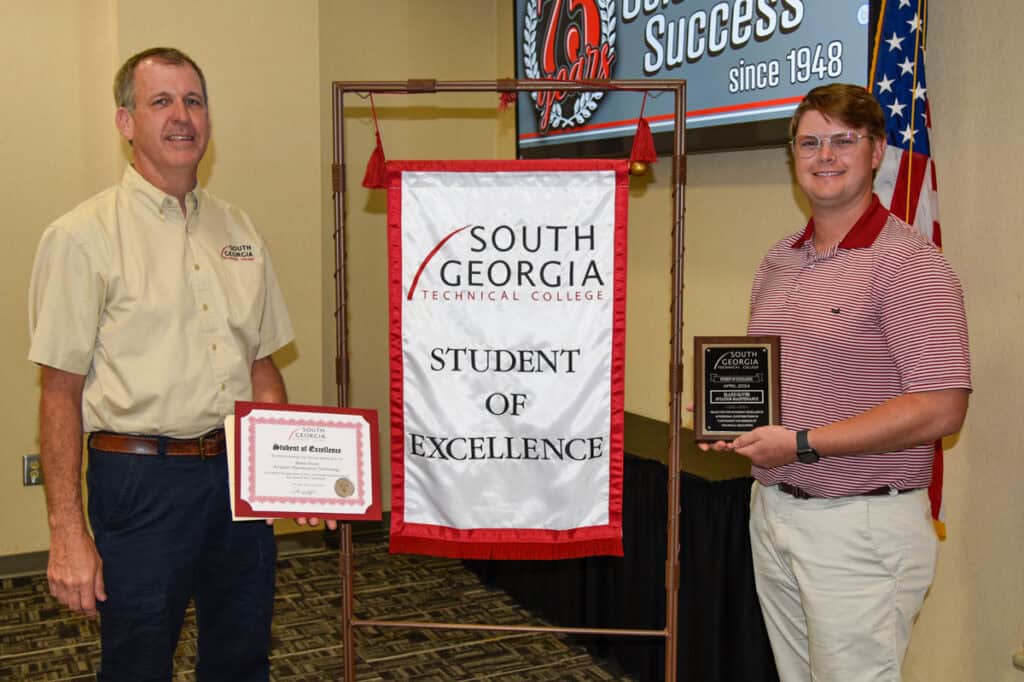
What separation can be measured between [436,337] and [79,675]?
6.73ft

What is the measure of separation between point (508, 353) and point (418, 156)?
301cm

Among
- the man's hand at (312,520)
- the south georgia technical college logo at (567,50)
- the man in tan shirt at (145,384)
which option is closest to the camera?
the man in tan shirt at (145,384)

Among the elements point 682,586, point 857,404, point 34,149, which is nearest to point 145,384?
point 857,404

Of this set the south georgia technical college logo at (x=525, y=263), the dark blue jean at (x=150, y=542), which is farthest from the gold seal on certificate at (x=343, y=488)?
the south georgia technical college logo at (x=525, y=263)

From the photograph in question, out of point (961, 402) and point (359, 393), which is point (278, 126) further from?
point (961, 402)

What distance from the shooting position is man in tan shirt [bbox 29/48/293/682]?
210 cm

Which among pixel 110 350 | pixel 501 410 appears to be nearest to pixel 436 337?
pixel 501 410

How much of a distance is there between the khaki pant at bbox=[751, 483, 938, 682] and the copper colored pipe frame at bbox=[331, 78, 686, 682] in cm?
43

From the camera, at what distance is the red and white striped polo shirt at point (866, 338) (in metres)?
1.90

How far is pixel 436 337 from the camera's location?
2.41 meters

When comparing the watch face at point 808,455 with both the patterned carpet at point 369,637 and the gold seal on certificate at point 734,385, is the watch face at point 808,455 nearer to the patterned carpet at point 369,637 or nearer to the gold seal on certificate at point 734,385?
the gold seal on certificate at point 734,385

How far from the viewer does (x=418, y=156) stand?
5.20 meters

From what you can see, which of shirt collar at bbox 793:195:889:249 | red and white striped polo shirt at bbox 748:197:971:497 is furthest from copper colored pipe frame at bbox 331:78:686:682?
shirt collar at bbox 793:195:889:249

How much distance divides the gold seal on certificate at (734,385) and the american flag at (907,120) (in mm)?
691
